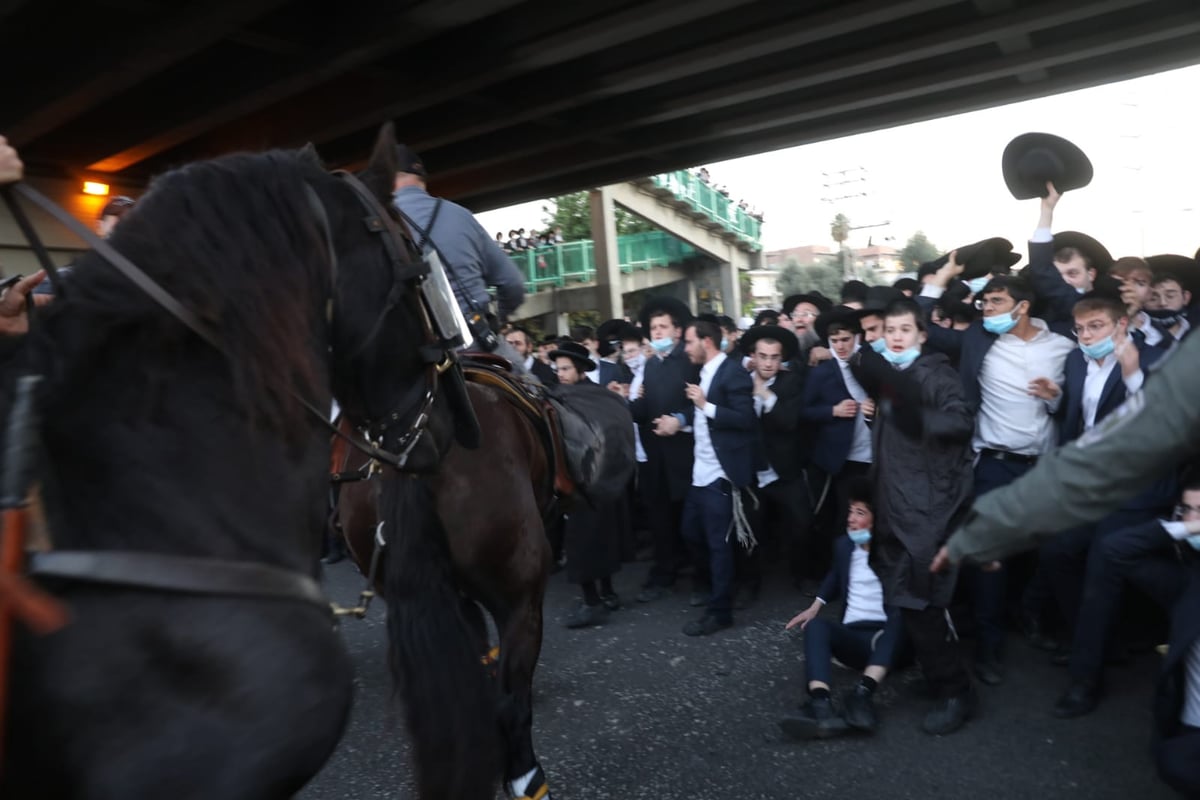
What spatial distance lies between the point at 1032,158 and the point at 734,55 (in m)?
3.90

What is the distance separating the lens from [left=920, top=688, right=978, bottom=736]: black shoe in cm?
397

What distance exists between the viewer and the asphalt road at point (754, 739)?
11.7 ft

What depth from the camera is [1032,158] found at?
5457 mm

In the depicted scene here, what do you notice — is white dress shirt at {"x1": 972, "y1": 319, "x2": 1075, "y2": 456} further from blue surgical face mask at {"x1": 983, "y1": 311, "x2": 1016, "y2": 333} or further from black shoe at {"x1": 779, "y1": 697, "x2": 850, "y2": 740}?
black shoe at {"x1": 779, "y1": 697, "x2": 850, "y2": 740}

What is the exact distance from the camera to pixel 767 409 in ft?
19.7

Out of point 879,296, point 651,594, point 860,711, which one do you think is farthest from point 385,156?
point 879,296

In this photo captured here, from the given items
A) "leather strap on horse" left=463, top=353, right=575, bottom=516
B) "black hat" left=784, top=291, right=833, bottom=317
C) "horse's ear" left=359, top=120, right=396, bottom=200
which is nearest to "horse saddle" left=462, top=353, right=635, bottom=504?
"leather strap on horse" left=463, top=353, right=575, bottom=516

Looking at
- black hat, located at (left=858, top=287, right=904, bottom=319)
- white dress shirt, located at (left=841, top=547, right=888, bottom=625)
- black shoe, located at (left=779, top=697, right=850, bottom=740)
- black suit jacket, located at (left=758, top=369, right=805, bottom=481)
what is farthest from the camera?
black hat, located at (left=858, top=287, right=904, bottom=319)

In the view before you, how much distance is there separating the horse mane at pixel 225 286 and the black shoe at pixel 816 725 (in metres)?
2.88

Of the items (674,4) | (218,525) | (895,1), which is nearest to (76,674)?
(218,525)

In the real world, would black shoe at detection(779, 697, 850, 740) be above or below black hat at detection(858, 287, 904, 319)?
below

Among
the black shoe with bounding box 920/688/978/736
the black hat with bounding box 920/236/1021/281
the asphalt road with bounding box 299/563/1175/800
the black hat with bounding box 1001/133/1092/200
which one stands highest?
the black hat with bounding box 1001/133/1092/200

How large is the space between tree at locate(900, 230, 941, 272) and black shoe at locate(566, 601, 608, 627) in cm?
3248

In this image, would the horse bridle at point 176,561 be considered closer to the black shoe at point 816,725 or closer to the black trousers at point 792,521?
the black shoe at point 816,725
